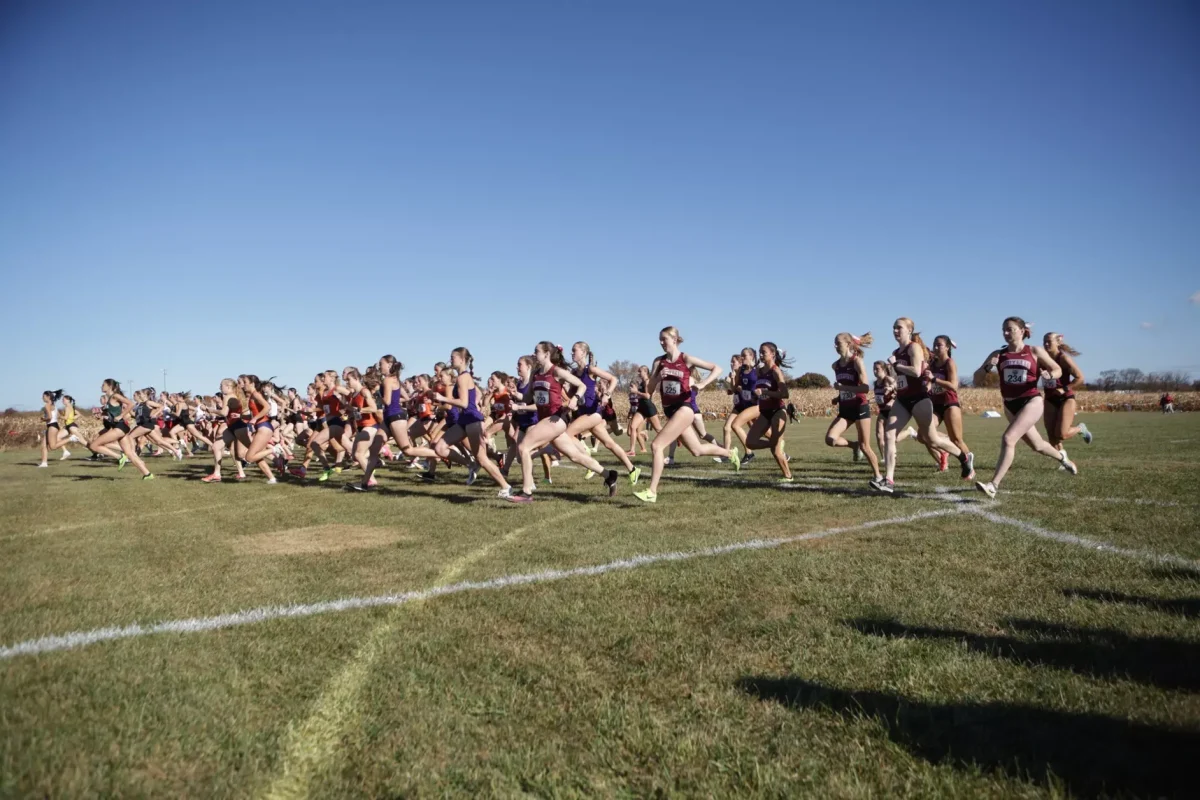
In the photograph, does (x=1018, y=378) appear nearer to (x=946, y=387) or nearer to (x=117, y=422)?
(x=946, y=387)

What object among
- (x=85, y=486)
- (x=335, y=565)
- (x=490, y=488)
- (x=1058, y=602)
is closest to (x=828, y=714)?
(x=1058, y=602)

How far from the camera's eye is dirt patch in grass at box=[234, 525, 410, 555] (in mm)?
7480

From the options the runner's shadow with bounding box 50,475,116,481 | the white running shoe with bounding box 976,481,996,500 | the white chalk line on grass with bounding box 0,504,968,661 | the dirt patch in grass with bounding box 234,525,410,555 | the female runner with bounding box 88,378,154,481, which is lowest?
the runner's shadow with bounding box 50,475,116,481

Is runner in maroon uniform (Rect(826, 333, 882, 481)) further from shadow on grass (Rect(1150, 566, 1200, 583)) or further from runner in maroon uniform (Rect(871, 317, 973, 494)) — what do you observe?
shadow on grass (Rect(1150, 566, 1200, 583))

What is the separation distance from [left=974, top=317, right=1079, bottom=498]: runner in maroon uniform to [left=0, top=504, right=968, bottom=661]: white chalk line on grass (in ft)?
12.2

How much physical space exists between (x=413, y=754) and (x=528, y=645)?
132 centimetres

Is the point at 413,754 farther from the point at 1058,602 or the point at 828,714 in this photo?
the point at 1058,602

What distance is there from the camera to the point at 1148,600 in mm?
4789

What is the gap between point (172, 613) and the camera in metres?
5.05

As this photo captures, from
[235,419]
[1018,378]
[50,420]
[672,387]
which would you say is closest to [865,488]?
[1018,378]

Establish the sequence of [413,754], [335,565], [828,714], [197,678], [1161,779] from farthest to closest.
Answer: [335,565]
[197,678]
[828,714]
[413,754]
[1161,779]

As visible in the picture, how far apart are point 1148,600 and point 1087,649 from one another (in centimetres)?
131

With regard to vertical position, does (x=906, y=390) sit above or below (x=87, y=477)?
above

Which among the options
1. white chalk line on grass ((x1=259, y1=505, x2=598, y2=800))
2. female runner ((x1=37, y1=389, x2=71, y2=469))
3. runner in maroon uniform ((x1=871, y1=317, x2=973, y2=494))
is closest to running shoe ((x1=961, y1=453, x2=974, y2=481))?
runner in maroon uniform ((x1=871, y1=317, x2=973, y2=494))
